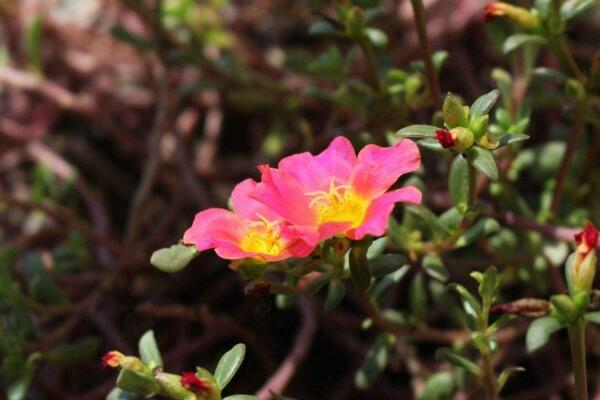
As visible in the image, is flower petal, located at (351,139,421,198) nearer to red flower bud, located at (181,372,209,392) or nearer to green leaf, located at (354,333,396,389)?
red flower bud, located at (181,372,209,392)

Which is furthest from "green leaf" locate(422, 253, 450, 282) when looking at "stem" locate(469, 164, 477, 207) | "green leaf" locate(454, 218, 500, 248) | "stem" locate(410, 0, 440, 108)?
"stem" locate(410, 0, 440, 108)

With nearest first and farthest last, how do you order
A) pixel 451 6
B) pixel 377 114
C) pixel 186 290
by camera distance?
pixel 377 114
pixel 186 290
pixel 451 6

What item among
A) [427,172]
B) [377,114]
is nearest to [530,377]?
[427,172]

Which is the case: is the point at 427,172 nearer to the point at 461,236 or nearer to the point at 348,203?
the point at 461,236

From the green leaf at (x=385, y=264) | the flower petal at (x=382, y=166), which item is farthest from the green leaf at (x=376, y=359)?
the flower petal at (x=382, y=166)

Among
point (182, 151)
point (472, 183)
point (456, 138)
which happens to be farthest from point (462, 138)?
point (182, 151)
